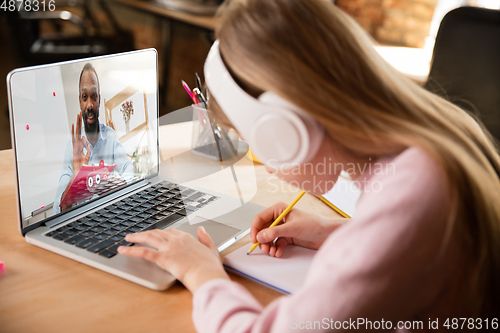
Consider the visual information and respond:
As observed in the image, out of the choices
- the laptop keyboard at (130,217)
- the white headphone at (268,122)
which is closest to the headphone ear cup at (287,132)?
the white headphone at (268,122)

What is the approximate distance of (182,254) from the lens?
62cm

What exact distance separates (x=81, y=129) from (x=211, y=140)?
43cm

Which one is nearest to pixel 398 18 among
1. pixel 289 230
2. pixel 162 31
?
pixel 162 31

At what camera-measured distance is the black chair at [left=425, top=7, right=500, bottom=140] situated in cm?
116

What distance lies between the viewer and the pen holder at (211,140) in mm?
1116

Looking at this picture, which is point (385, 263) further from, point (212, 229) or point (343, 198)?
point (343, 198)

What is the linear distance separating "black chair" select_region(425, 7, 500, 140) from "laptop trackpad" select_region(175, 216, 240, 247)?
0.76 meters

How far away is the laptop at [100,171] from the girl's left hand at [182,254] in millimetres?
18

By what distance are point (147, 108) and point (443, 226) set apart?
2.23 feet

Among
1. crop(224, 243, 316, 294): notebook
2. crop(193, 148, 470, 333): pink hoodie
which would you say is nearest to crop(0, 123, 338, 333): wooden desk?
crop(224, 243, 316, 294): notebook

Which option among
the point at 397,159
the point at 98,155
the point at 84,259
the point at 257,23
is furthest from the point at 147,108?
the point at 397,159

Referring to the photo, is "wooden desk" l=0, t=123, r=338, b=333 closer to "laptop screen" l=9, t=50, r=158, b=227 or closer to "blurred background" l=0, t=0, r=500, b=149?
"laptop screen" l=9, t=50, r=158, b=227

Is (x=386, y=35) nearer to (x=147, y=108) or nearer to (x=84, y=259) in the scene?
(x=147, y=108)

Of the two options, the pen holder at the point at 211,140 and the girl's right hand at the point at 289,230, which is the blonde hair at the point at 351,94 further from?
the pen holder at the point at 211,140
